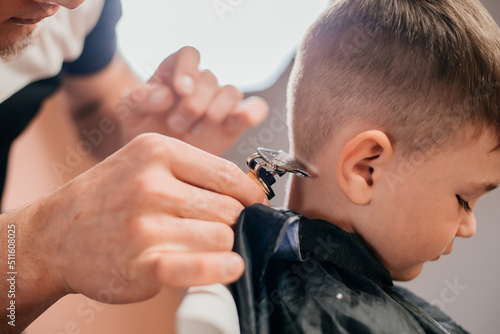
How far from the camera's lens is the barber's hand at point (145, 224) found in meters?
0.40

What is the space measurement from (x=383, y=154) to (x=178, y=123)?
49 centimetres

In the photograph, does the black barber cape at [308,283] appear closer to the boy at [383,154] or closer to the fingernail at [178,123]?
the boy at [383,154]

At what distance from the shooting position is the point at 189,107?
2.69 ft

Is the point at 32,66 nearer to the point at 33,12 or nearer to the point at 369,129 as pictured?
the point at 33,12

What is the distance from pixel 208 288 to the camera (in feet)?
1.23

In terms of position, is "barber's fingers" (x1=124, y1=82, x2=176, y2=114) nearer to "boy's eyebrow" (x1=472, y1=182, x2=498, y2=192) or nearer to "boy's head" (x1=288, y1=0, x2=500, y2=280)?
"boy's head" (x1=288, y1=0, x2=500, y2=280)

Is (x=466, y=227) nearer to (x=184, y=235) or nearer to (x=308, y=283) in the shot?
(x=308, y=283)

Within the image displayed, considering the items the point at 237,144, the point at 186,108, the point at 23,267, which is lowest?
the point at 237,144

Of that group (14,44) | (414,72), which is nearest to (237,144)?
(14,44)

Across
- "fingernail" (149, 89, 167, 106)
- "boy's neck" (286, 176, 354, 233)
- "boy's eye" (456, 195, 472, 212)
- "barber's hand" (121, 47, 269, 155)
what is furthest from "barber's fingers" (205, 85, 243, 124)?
"boy's eye" (456, 195, 472, 212)

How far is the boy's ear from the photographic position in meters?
0.51

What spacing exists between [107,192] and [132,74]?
2.41ft

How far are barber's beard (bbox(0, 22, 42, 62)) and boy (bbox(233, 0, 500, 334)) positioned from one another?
54 centimetres

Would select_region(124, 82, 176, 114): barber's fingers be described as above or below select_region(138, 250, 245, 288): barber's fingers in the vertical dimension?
below
